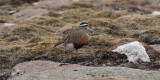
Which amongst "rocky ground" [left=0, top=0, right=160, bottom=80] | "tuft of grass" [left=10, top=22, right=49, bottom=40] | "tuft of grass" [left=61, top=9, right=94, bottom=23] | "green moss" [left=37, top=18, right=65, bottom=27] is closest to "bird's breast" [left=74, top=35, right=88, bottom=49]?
"rocky ground" [left=0, top=0, right=160, bottom=80]

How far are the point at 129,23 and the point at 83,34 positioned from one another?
223 inches

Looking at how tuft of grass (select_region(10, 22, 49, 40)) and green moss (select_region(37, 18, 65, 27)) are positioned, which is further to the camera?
green moss (select_region(37, 18, 65, 27))

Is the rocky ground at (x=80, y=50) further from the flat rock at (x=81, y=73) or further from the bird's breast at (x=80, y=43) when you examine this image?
the bird's breast at (x=80, y=43)

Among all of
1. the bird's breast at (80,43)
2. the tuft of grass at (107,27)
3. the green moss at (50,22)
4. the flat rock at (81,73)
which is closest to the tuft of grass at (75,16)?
the green moss at (50,22)

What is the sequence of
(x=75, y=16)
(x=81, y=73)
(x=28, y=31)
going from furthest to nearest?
(x=75, y=16)
(x=28, y=31)
(x=81, y=73)

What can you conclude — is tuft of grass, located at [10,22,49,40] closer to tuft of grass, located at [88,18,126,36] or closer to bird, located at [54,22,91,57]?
tuft of grass, located at [88,18,126,36]

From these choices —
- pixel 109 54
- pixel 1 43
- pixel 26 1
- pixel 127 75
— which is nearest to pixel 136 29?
pixel 109 54

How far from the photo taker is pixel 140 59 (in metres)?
9.74

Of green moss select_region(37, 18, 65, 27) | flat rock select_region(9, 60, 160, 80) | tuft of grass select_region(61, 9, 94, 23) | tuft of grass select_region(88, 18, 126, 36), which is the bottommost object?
tuft of grass select_region(61, 9, 94, 23)

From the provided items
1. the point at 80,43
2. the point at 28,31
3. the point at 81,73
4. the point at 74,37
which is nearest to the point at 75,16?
the point at 28,31

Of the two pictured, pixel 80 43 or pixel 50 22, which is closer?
pixel 80 43

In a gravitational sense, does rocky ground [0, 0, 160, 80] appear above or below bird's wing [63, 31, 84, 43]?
below

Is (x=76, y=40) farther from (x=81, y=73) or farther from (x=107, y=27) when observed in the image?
(x=107, y=27)

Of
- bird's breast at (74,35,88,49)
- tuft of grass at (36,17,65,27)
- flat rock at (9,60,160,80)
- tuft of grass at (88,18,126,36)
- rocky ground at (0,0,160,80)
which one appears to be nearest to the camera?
flat rock at (9,60,160,80)
